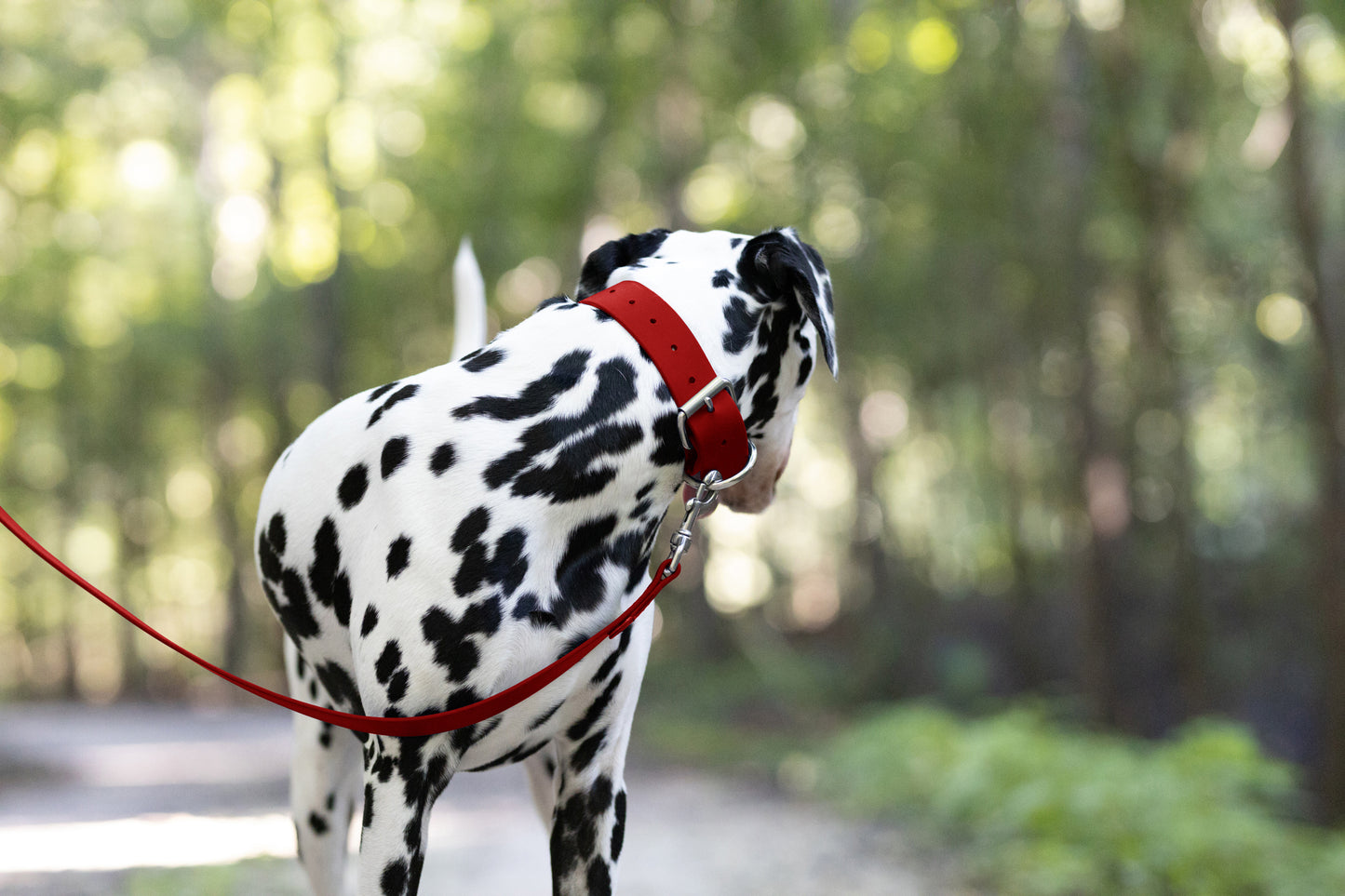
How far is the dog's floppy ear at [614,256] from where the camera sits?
247 cm

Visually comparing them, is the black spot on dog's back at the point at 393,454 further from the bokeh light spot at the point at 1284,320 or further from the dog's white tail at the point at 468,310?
the bokeh light spot at the point at 1284,320

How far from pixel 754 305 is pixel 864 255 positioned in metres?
11.5

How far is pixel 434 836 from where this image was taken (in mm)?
7613

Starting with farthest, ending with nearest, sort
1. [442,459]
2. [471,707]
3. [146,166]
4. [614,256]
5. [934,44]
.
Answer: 1. [146,166]
2. [934,44]
3. [614,256]
4. [442,459]
5. [471,707]

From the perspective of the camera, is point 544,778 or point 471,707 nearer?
point 471,707

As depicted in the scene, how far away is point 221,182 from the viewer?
755 inches

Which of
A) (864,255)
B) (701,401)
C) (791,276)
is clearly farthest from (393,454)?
(864,255)

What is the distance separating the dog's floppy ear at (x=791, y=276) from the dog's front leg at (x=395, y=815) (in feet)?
3.87

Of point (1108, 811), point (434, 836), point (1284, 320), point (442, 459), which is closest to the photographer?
point (442, 459)

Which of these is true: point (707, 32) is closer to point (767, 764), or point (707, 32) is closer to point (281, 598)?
point (767, 764)

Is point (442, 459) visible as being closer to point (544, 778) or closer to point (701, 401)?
point (701, 401)

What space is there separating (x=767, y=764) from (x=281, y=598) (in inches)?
360

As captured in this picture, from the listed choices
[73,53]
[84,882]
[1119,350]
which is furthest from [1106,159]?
[73,53]

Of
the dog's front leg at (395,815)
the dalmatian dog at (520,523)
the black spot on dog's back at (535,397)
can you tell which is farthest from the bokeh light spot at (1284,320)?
the dog's front leg at (395,815)
